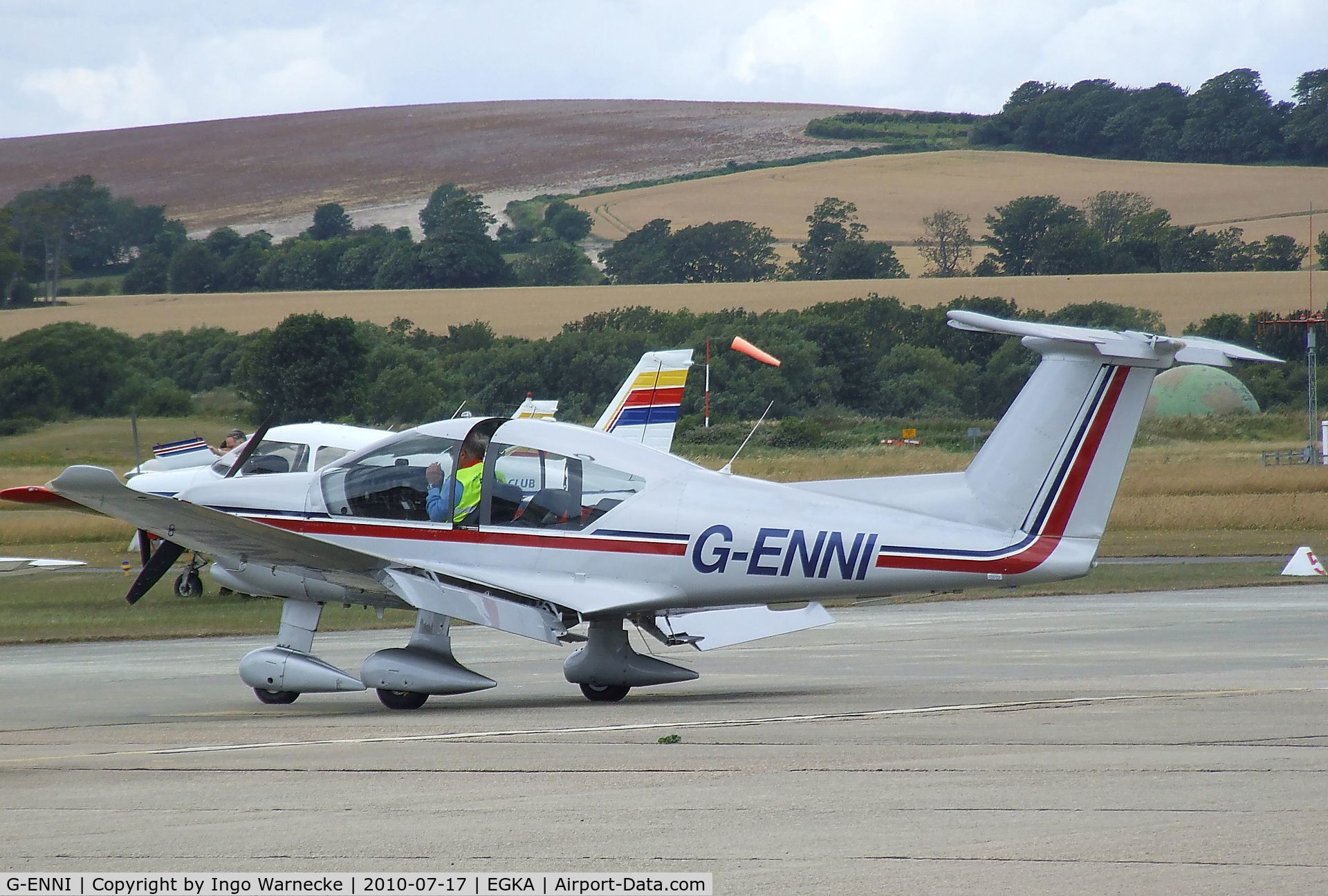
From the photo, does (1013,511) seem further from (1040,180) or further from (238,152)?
(238,152)

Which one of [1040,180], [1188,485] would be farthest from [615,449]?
[1040,180]

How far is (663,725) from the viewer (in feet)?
35.4

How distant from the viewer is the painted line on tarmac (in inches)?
397

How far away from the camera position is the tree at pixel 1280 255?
9106cm

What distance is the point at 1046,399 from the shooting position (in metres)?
11.6

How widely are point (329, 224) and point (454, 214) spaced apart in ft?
57.9

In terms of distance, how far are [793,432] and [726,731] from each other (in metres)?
45.6

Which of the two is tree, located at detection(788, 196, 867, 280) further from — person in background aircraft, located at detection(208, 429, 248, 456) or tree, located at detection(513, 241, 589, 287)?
person in background aircraft, located at detection(208, 429, 248, 456)

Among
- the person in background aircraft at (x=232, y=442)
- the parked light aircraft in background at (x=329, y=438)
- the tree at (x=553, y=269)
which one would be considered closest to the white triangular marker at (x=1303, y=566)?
the parked light aircraft in background at (x=329, y=438)

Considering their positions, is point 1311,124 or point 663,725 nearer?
point 663,725

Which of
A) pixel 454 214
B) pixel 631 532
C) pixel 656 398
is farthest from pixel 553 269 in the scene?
pixel 631 532

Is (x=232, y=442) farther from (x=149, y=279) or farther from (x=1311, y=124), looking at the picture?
(x=1311, y=124)

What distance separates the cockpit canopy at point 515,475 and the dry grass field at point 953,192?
91187mm

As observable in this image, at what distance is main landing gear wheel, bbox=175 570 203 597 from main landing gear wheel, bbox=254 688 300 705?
499 inches
